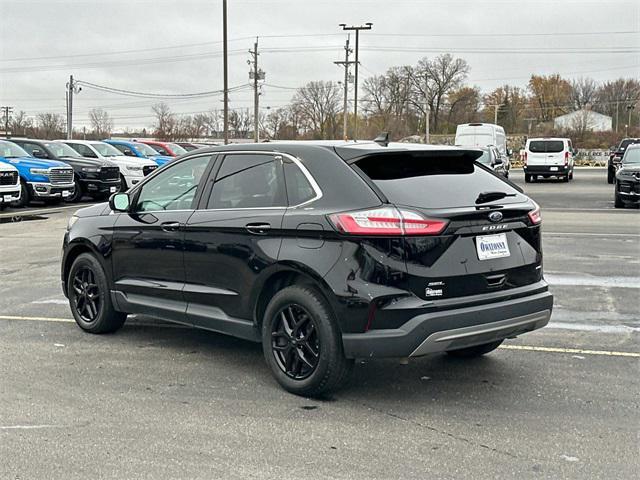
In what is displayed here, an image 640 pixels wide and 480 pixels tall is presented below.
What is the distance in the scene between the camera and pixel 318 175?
4832 millimetres

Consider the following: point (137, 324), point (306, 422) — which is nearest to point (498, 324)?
point (306, 422)

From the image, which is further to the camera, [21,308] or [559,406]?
[21,308]

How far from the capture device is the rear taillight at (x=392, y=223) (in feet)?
14.4

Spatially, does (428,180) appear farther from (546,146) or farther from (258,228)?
(546,146)

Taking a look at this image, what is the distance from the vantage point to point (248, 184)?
5.29 meters

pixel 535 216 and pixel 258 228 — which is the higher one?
pixel 535 216

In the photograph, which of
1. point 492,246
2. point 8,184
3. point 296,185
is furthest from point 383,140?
point 8,184

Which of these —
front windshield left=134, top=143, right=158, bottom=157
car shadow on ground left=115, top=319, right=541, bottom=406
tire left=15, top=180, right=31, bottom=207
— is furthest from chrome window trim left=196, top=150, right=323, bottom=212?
front windshield left=134, top=143, right=158, bottom=157

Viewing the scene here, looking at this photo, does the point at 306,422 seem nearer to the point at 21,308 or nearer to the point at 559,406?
the point at 559,406

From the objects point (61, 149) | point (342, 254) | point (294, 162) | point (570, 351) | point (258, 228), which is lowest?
point (570, 351)

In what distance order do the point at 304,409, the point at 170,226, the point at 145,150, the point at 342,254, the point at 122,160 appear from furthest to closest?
the point at 145,150, the point at 122,160, the point at 170,226, the point at 304,409, the point at 342,254

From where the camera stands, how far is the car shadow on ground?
4891 mm

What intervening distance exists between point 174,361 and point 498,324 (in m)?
2.56

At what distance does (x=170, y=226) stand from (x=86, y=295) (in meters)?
A: 1.44
